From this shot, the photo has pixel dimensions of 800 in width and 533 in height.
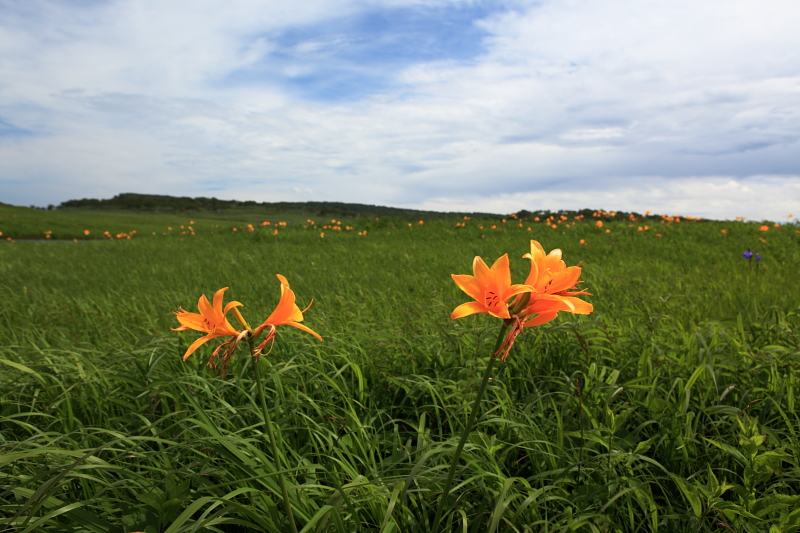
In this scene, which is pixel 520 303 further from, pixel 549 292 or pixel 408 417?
pixel 408 417

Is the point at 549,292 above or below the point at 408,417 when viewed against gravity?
above

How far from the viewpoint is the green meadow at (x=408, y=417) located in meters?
1.26

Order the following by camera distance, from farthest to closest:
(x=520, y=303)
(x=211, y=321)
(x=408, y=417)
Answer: (x=408, y=417), (x=211, y=321), (x=520, y=303)

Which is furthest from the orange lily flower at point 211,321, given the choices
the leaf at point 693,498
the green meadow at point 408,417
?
the leaf at point 693,498

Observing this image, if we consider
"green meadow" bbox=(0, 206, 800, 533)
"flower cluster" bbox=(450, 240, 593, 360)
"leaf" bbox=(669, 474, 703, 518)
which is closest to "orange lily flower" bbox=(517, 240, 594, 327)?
"flower cluster" bbox=(450, 240, 593, 360)

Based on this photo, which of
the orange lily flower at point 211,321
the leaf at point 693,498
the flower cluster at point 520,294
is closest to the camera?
the flower cluster at point 520,294

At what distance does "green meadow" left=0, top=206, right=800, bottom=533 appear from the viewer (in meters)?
1.26

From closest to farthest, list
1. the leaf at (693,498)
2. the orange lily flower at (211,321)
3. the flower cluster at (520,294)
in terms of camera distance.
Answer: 1. the flower cluster at (520,294)
2. the orange lily flower at (211,321)
3. the leaf at (693,498)

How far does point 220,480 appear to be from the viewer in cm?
145

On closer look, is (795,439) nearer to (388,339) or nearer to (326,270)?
(388,339)

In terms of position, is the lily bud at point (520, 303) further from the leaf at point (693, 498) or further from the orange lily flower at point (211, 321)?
the leaf at point (693, 498)

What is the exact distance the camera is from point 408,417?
6.52 feet

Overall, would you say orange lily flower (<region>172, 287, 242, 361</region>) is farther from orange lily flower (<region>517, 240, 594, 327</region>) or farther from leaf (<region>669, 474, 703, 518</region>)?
leaf (<region>669, 474, 703, 518</region>)

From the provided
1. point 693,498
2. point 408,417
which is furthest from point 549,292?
point 408,417
